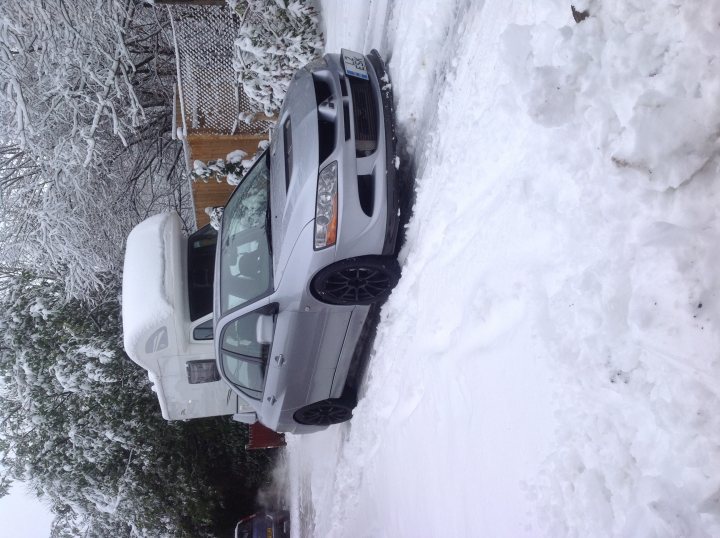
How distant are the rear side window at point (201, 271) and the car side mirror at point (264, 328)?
181cm

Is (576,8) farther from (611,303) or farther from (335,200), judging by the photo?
(335,200)

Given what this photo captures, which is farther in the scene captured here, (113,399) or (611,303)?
(113,399)

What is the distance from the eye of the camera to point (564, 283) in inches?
89.9

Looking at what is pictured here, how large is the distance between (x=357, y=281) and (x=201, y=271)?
2908mm

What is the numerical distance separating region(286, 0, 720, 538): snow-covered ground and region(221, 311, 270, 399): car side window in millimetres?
1338

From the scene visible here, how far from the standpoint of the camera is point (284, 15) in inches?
240

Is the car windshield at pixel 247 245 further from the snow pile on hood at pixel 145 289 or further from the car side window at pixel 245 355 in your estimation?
the snow pile on hood at pixel 145 289

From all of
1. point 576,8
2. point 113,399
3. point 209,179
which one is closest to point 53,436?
point 113,399

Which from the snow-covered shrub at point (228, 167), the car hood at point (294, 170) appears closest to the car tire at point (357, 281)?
the car hood at point (294, 170)

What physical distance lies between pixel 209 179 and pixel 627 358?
21.6 ft

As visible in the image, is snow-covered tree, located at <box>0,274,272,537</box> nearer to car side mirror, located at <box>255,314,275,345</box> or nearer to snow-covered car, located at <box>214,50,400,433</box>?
snow-covered car, located at <box>214,50,400,433</box>

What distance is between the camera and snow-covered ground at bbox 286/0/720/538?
6.05 feet

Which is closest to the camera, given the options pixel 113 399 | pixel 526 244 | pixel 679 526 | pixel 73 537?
pixel 679 526

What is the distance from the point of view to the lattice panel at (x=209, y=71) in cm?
637
